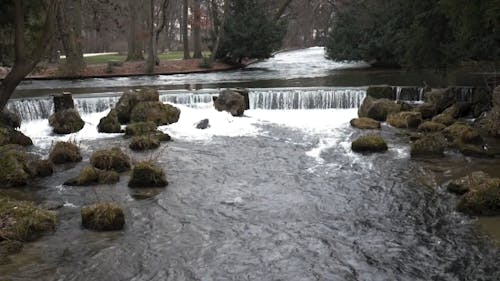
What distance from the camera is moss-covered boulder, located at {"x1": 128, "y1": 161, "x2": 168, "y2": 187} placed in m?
11.7

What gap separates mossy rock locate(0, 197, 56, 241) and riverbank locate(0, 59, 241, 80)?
2232 cm

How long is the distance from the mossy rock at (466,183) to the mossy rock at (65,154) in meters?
8.87

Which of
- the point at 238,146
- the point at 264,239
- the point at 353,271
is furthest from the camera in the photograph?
the point at 238,146

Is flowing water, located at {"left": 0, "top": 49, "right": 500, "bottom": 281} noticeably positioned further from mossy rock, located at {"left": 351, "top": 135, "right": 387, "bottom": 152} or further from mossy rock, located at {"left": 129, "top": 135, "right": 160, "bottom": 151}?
mossy rock, located at {"left": 129, "top": 135, "right": 160, "bottom": 151}

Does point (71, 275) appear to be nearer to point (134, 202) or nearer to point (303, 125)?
point (134, 202)

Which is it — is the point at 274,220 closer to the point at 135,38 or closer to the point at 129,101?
the point at 129,101

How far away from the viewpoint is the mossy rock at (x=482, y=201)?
962cm

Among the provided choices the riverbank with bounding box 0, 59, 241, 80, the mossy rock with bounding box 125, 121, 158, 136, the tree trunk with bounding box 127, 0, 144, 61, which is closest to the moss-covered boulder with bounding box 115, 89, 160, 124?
the mossy rock with bounding box 125, 121, 158, 136

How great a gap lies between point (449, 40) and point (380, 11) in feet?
50.6

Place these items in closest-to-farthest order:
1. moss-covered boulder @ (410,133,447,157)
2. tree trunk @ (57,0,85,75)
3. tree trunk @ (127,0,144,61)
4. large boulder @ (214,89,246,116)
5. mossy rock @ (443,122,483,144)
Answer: moss-covered boulder @ (410,133,447,157) < mossy rock @ (443,122,483,144) < large boulder @ (214,89,246,116) < tree trunk @ (57,0,85,75) < tree trunk @ (127,0,144,61)

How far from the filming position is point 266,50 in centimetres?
3862

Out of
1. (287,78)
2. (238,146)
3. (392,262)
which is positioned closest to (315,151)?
(238,146)

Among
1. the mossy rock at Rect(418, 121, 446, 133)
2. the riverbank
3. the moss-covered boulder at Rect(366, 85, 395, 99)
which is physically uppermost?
the riverbank

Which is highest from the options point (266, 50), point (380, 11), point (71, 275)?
point (380, 11)
